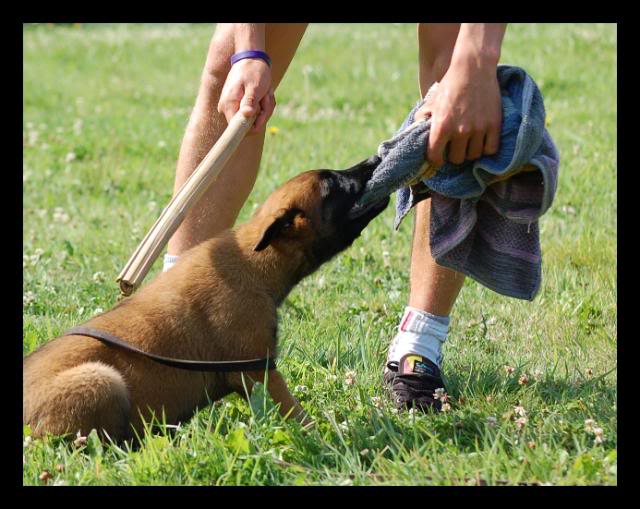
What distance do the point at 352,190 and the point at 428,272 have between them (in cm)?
63

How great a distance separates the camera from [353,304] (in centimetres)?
470

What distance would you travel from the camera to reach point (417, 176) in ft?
A: 10.9

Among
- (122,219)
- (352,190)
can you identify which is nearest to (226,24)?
(352,190)

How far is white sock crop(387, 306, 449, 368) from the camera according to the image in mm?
3836

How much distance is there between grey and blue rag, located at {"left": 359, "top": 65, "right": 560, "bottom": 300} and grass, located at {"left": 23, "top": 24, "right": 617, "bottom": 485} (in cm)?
48

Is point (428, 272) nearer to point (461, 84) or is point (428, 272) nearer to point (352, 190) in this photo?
point (352, 190)

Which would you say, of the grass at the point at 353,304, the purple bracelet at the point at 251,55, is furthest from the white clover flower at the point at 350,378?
the purple bracelet at the point at 251,55

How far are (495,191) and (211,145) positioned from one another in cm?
132

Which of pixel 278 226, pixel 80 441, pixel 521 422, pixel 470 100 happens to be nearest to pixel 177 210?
pixel 278 226

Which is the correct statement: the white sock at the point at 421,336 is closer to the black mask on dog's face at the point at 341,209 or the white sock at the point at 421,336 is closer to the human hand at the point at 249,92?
→ the black mask on dog's face at the point at 341,209

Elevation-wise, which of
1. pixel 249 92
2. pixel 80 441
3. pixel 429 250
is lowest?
pixel 80 441

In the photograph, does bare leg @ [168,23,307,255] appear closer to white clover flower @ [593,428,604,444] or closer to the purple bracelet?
the purple bracelet

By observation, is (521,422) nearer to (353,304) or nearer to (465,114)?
(465,114)

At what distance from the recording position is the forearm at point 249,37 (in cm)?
362
